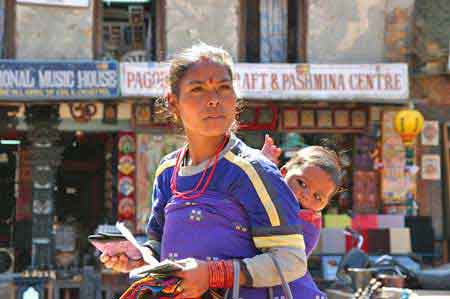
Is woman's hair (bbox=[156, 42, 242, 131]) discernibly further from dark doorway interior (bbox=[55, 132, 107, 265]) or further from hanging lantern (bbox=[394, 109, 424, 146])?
dark doorway interior (bbox=[55, 132, 107, 265])

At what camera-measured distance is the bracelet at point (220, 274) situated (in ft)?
7.45

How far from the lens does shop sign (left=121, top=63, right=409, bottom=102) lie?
12.1 meters

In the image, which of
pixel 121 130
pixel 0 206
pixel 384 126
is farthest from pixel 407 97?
pixel 0 206

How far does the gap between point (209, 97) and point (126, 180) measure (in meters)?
10.4

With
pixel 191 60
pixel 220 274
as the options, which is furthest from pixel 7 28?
pixel 220 274

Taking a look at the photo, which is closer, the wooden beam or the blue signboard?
the blue signboard

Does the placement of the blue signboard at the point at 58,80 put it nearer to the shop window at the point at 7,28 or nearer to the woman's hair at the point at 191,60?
the shop window at the point at 7,28

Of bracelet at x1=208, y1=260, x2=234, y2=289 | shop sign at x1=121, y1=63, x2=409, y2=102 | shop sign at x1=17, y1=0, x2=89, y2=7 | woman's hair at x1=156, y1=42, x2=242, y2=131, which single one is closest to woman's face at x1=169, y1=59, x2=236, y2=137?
woman's hair at x1=156, y1=42, x2=242, y2=131

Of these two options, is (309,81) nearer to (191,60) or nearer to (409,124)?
(409,124)

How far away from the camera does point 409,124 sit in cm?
1258

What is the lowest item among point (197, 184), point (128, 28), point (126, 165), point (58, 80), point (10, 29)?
point (197, 184)

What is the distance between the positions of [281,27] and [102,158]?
415cm

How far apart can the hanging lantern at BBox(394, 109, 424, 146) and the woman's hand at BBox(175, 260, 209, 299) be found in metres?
10.7

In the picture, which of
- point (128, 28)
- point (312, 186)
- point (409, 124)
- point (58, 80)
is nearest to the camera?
point (312, 186)
